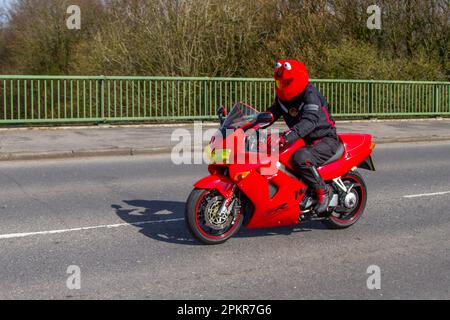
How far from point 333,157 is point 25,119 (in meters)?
11.8

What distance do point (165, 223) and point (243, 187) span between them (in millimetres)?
1463

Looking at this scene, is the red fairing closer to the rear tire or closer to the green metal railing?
the rear tire

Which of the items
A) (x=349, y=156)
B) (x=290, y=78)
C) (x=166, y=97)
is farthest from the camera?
(x=166, y=97)

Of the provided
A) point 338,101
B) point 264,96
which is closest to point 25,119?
point 264,96

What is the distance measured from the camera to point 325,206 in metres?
6.43

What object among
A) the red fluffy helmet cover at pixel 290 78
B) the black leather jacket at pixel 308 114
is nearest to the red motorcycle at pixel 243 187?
the black leather jacket at pixel 308 114

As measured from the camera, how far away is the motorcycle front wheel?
19.1 ft

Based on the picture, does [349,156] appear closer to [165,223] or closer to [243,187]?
[243,187]

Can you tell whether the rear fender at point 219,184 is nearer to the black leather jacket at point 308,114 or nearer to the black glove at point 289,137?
the black glove at point 289,137

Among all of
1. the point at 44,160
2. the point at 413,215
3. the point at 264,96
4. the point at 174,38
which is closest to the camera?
the point at 413,215

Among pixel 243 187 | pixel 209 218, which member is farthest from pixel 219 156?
pixel 209 218

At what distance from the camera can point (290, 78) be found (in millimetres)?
6051
